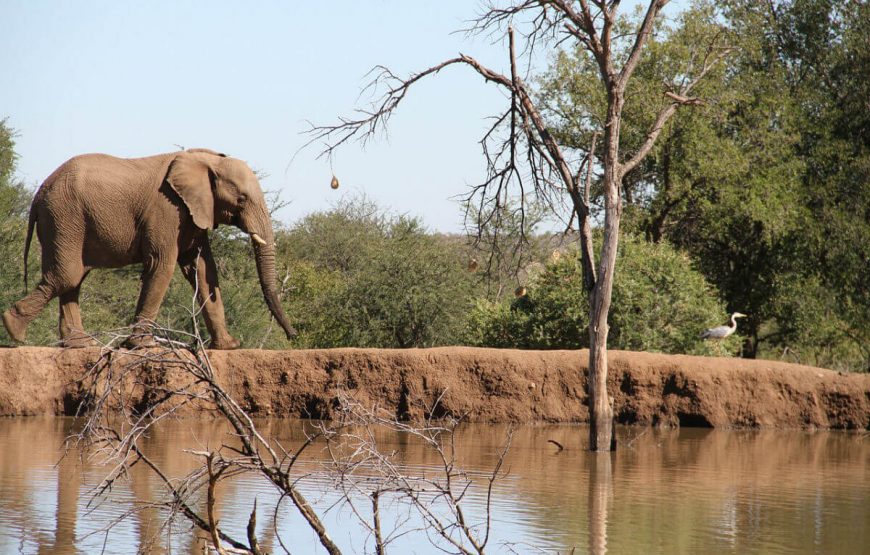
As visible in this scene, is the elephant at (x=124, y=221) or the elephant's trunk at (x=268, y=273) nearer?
the elephant at (x=124, y=221)

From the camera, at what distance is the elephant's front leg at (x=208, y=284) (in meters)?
17.3

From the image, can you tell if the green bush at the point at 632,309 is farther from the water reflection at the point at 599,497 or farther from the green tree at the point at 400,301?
the water reflection at the point at 599,497

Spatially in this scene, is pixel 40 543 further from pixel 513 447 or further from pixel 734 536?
pixel 513 447

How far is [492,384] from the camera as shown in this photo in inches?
690

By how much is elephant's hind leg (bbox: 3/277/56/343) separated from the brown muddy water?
4.58 ft

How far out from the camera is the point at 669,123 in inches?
1087

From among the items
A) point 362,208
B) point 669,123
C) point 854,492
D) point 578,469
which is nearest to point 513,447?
point 578,469

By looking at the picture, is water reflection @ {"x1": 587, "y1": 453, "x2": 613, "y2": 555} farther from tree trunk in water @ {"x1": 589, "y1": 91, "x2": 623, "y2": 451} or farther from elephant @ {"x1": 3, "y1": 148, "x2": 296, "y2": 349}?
elephant @ {"x1": 3, "y1": 148, "x2": 296, "y2": 349}

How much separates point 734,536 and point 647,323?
38.0 ft

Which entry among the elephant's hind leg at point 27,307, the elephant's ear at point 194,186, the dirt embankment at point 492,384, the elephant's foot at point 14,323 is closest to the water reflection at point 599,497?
the dirt embankment at point 492,384

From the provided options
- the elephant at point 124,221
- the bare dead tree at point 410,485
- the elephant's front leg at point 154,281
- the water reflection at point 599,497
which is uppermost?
the elephant at point 124,221

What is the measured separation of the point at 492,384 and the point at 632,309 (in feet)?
14.4

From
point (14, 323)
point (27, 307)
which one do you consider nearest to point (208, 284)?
point (27, 307)

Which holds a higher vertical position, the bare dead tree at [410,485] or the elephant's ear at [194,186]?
the elephant's ear at [194,186]
